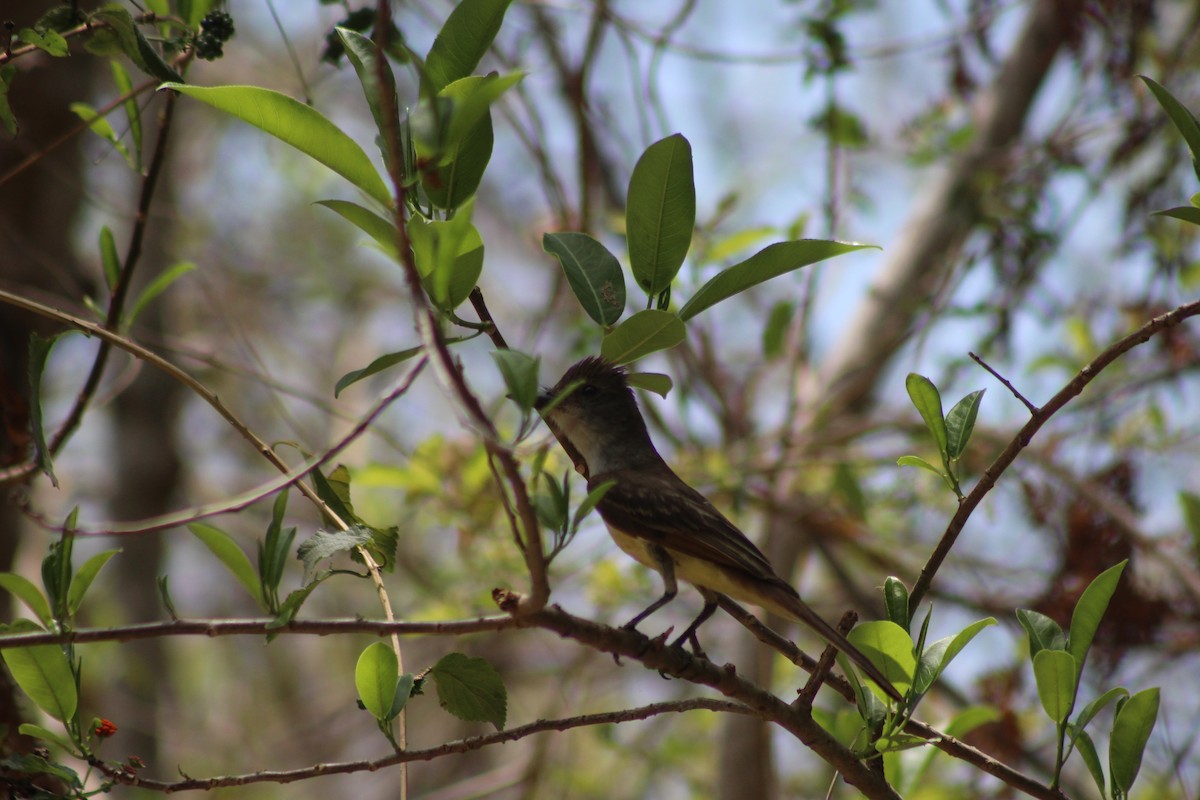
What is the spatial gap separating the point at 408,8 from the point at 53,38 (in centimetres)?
311

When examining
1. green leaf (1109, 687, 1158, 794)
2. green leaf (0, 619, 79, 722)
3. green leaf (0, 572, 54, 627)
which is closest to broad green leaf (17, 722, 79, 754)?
green leaf (0, 619, 79, 722)

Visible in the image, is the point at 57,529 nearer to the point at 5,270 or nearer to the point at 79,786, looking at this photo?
the point at 79,786

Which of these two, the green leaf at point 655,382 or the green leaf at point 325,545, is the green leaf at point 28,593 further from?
the green leaf at point 655,382

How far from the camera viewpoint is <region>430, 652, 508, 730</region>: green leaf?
2.00 metres

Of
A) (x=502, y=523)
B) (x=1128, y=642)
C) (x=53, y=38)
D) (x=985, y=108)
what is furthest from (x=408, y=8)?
(x=1128, y=642)

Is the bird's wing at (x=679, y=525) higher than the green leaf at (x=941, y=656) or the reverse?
higher

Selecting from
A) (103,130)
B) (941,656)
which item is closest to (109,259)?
(103,130)

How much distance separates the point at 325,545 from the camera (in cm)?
180

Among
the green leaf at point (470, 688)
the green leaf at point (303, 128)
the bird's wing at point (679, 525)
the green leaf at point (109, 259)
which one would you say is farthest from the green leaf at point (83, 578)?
the bird's wing at point (679, 525)

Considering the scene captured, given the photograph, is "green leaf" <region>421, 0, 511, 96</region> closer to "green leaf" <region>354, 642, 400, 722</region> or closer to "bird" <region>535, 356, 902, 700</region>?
"bird" <region>535, 356, 902, 700</region>

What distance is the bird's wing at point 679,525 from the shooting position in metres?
2.96

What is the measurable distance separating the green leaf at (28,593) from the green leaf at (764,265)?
1.31m

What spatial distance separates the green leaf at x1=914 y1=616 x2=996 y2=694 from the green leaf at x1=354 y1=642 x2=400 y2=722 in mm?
1039

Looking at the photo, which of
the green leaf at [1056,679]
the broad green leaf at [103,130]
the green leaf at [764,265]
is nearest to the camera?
the green leaf at [764,265]
